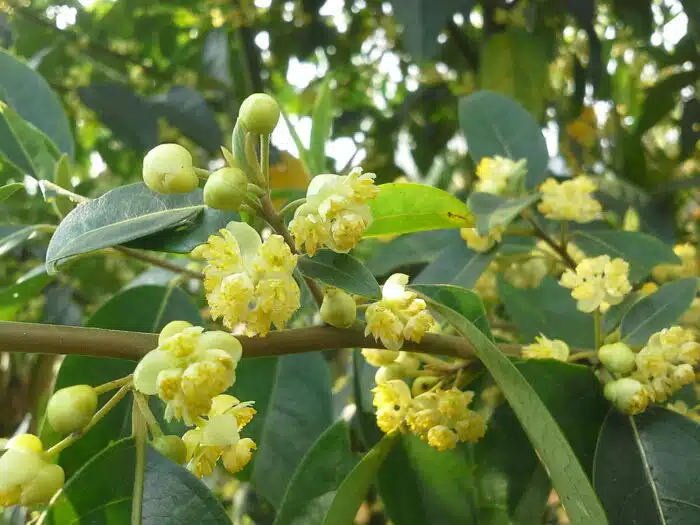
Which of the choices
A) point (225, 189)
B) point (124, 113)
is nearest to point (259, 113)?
point (225, 189)

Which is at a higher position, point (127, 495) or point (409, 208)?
point (409, 208)

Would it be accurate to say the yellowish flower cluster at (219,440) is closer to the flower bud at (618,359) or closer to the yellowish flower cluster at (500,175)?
the flower bud at (618,359)

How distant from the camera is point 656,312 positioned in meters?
0.73

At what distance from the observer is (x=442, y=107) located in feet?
7.19

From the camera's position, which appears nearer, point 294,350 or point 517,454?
point 294,350

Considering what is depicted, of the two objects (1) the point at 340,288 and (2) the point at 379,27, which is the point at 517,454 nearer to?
(1) the point at 340,288

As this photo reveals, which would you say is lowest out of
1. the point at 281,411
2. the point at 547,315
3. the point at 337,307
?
the point at 281,411

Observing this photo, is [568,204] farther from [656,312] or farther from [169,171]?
[169,171]

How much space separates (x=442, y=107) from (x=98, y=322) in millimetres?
1578

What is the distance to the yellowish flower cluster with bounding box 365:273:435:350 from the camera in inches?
21.3

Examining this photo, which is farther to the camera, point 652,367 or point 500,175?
point 500,175

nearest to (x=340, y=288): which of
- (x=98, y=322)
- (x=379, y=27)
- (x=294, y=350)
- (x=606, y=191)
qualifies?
(x=294, y=350)

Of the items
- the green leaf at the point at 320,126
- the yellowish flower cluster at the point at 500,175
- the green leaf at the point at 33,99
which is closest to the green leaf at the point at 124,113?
the green leaf at the point at 33,99

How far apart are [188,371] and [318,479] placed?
346 millimetres
